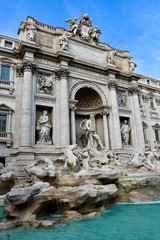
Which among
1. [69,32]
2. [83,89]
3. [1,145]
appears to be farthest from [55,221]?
[69,32]

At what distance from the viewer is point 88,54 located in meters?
20.5

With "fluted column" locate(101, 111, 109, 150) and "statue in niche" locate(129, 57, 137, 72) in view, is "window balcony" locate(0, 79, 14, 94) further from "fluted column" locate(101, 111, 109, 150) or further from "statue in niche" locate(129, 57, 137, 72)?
"statue in niche" locate(129, 57, 137, 72)

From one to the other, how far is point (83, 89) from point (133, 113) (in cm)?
627

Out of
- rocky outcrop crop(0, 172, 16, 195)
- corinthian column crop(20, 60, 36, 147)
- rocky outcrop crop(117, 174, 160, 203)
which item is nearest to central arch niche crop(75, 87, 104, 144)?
corinthian column crop(20, 60, 36, 147)

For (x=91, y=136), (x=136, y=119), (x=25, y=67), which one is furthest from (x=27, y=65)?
(x=136, y=119)

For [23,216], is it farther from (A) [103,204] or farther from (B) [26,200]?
(A) [103,204]

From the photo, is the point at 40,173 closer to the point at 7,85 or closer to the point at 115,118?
the point at 7,85

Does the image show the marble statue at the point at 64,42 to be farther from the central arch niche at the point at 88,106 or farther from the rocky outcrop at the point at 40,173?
the rocky outcrop at the point at 40,173

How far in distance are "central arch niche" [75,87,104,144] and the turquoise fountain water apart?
12.8 metres

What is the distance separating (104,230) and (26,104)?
11346 millimetres

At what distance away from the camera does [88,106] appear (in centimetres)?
2086

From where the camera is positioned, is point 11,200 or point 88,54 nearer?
point 11,200

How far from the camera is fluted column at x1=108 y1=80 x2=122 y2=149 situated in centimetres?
1875

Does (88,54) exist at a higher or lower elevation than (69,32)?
lower
